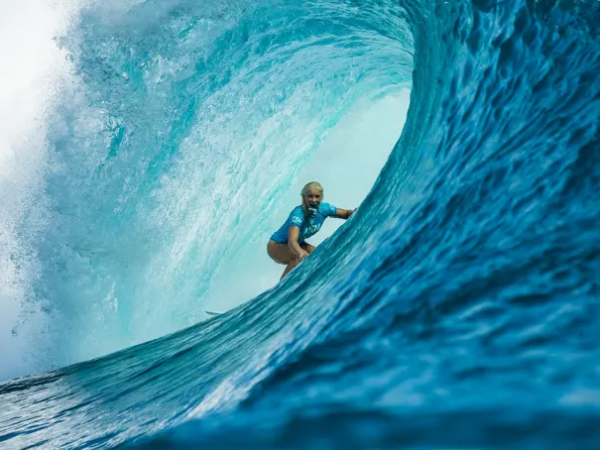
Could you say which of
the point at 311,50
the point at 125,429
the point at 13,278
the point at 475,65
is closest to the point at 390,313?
the point at 125,429

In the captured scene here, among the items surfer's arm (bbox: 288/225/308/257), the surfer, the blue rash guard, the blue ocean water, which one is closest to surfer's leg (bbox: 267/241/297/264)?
the surfer

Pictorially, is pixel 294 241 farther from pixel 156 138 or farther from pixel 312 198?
pixel 156 138

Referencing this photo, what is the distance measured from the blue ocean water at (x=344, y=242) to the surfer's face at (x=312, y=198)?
110 cm

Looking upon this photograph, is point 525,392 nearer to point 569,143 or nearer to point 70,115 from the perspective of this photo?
point 569,143

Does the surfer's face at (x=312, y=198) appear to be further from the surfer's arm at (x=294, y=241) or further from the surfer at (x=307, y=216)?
the surfer's arm at (x=294, y=241)

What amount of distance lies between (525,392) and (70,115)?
6.59m

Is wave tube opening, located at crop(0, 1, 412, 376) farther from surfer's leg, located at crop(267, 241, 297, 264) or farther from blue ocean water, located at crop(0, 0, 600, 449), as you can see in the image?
surfer's leg, located at crop(267, 241, 297, 264)

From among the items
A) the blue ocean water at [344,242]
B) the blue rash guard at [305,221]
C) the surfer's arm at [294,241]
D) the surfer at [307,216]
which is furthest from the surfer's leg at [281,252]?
the blue ocean water at [344,242]

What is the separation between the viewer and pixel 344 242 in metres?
3.50

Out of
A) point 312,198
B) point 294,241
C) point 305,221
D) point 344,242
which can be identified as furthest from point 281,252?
point 344,242

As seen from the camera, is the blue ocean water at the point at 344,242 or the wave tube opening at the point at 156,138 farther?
the wave tube opening at the point at 156,138

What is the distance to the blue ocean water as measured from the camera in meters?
1.10

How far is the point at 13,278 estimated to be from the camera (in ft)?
23.0

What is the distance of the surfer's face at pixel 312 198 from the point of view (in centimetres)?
501
